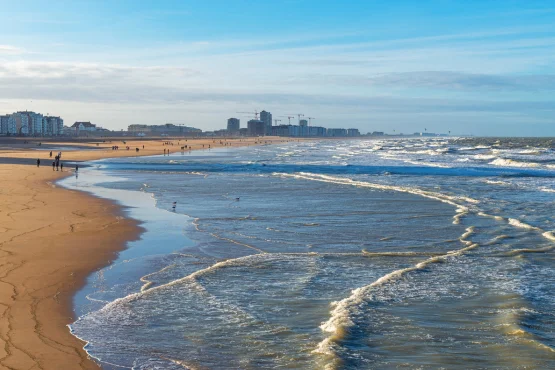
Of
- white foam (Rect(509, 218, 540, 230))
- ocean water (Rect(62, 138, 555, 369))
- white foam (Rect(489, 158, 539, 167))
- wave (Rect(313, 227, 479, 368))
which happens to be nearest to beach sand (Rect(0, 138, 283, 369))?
ocean water (Rect(62, 138, 555, 369))

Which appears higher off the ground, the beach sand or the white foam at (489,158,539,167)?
the white foam at (489,158,539,167)

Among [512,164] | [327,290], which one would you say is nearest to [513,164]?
[512,164]

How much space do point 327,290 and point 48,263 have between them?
233 inches

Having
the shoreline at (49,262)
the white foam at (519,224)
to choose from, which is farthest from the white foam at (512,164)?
the shoreline at (49,262)

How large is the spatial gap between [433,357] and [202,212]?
1539cm

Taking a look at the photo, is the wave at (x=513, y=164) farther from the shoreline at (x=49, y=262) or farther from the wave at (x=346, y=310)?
the wave at (x=346, y=310)

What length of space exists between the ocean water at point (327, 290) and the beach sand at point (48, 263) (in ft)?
1.24

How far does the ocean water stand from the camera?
8242 mm

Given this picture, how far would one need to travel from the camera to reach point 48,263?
13.2 meters

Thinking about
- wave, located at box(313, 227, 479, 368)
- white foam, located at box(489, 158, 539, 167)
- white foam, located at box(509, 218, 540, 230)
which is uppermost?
white foam, located at box(489, 158, 539, 167)

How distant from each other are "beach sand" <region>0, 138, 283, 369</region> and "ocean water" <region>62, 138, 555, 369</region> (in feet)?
1.24

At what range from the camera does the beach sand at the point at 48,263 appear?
314 inches

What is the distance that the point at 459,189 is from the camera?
32312 mm

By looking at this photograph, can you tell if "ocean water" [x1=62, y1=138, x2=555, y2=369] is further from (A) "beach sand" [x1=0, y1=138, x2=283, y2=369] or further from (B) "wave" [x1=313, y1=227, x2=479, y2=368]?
(A) "beach sand" [x1=0, y1=138, x2=283, y2=369]
